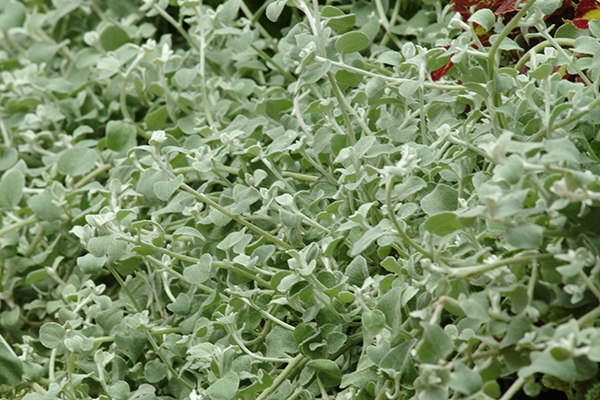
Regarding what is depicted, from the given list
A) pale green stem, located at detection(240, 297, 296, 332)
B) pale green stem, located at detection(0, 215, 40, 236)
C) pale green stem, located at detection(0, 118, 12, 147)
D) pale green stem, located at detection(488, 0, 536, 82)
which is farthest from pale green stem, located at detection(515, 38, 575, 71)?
pale green stem, located at detection(0, 118, 12, 147)

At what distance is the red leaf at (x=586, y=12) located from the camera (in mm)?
772

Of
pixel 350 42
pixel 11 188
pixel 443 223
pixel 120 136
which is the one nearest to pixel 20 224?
pixel 11 188

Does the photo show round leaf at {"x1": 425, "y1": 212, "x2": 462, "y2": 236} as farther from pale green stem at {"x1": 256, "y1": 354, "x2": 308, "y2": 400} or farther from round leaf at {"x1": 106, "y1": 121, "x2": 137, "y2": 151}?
round leaf at {"x1": 106, "y1": 121, "x2": 137, "y2": 151}

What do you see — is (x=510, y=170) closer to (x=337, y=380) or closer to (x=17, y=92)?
(x=337, y=380)

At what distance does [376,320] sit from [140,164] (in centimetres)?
51

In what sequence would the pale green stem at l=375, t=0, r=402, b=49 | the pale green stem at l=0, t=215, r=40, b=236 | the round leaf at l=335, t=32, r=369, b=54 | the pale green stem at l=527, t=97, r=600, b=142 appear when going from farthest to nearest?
the pale green stem at l=375, t=0, r=402, b=49
the pale green stem at l=0, t=215, r=40, b=236
the round leaf at l=335, t=32, r=369, b=54
the pale green stem at l=527, t=97, r=600, b=142

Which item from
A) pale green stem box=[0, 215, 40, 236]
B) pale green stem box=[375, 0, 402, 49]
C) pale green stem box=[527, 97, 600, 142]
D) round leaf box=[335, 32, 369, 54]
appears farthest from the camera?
pale green stem box=[375, 0, 402, 49]

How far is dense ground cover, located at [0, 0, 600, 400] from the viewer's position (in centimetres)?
50

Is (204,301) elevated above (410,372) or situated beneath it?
situated beneath

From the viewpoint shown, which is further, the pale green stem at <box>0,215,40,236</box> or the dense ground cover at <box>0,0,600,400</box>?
the pale green stem at <box>0,215,40,236</box>

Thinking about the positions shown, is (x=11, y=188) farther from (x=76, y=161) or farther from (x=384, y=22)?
(x=384, y=22)

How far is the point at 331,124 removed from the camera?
2.60 feet

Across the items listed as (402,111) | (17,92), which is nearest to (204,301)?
(402,111)

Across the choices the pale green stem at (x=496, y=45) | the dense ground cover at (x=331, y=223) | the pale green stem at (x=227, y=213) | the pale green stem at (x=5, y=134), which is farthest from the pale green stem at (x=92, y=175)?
the pale green stem at (x=496, y=45)
